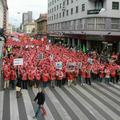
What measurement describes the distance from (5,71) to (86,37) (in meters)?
37.9

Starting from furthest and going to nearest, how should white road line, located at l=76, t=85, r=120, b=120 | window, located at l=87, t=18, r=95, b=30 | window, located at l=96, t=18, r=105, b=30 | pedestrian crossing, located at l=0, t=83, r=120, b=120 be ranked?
1. window, located at l=87, t=18, r=95, b=30
2. window, located at l=96, t=18, r=105, b=30
3. white road line, located at l=76, t=85, r=120, b=120
4. pedestrian crossing, located at l=0, t=83, r=120, b=120

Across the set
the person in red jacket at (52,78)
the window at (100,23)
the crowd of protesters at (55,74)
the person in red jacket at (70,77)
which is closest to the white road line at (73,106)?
the person in red jacket at (52,78)

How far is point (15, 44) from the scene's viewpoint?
167 ft

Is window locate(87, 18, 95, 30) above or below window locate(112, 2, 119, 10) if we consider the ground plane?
below

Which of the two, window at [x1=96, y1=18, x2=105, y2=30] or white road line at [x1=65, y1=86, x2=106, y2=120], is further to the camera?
window at [x1=96, y1=18, x2=105, y2=30]

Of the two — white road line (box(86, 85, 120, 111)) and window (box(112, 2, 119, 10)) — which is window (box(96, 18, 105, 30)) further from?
white road line (box(86, 85, 120, 111))

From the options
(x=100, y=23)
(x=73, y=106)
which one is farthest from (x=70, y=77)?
(x=100, y=23)

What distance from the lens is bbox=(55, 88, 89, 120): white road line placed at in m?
18.0

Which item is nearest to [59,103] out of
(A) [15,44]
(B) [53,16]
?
(A) [15,44]

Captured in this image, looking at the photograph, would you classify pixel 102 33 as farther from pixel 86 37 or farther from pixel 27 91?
pixel 27 91

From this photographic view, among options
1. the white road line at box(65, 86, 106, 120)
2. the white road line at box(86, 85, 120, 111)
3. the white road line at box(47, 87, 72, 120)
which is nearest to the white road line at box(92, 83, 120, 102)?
the white road line at box(86, 85, 120, 111)

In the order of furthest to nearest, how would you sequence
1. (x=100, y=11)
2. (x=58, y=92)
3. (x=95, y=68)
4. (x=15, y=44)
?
(x=100, y=11), (x=15, y=44), (x=95, y=68), (x=58, y=92)

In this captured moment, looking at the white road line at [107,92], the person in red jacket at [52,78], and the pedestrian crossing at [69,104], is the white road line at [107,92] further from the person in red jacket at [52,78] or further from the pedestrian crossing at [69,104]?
the person in red jacket at [52,78]

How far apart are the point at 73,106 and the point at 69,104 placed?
53cm
